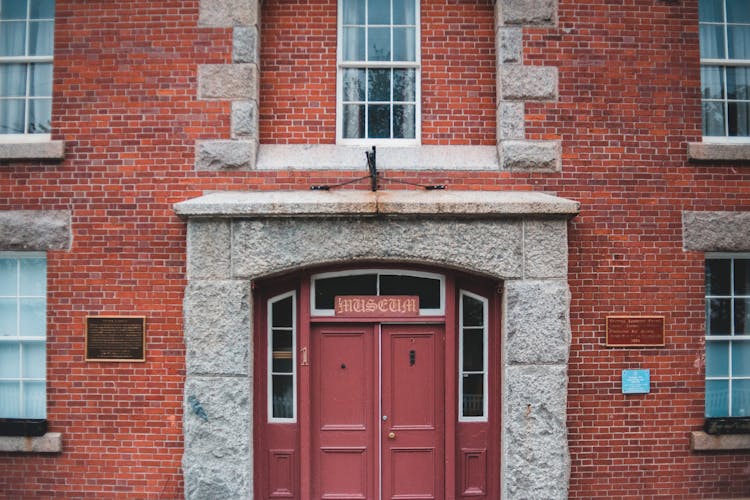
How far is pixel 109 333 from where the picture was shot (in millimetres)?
6047

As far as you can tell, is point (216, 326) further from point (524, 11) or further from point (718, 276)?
point (718, 276)

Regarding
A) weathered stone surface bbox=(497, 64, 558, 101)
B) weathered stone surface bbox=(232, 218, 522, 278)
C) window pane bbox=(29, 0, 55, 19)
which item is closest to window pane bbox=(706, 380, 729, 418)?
weathered stone surface bbox=(232, 218, 522, 278)

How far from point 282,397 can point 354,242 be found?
2029 millimetres

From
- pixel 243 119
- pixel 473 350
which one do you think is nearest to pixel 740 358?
pixel 473 350

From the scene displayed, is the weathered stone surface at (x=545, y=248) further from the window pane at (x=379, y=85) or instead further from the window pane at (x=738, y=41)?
the window pane at (x=738, y=41)

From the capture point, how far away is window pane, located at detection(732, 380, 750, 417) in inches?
251

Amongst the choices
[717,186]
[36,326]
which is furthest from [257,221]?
[717,186]

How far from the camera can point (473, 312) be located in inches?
247

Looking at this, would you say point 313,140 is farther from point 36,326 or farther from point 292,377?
point 36,326

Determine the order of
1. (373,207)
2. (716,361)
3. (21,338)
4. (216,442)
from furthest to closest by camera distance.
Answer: (716,361)
(21,338)
(216,442)
(373,207)

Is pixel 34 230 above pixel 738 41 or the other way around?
the other way around

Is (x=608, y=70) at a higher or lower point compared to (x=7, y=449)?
higher

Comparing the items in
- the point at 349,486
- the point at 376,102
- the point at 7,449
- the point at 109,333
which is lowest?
the point at 349,486

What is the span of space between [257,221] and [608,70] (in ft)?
14.4
